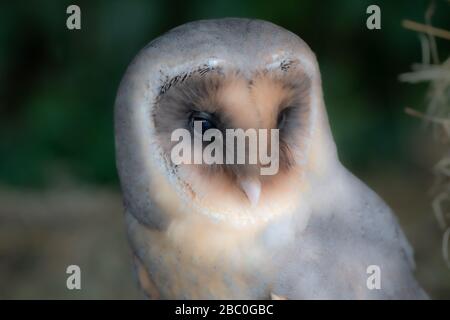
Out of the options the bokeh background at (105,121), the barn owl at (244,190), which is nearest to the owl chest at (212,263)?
the barn owl at (244,190)

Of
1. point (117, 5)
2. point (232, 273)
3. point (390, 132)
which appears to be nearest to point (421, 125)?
point (390, 132)

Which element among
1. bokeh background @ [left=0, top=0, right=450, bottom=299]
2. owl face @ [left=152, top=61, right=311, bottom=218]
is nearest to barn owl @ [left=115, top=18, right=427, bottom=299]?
owl face @ [left=152, top=61, right=311, bottom=218]

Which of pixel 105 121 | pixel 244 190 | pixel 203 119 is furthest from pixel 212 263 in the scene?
pixel 105 121

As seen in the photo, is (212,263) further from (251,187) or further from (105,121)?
Result: (105,121)

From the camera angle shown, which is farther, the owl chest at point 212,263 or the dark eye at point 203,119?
the owl chest at point 212,263

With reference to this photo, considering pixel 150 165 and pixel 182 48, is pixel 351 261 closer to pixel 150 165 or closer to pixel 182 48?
pixel 150 165

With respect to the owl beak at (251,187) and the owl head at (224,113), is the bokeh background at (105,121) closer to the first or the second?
the owl head at (224,113)

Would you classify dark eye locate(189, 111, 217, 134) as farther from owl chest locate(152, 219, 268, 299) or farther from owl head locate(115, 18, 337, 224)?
owl chest locate(152, 219, 268, 299)
